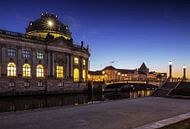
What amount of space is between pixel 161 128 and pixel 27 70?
63.2 metres

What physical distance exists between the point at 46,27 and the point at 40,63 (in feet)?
85.1

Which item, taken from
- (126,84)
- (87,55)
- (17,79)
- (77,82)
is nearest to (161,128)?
(17,79)

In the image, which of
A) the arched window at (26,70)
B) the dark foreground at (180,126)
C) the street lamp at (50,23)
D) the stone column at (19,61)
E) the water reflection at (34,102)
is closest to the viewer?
the dark foreground at (180,126)

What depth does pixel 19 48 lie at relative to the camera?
225 feet

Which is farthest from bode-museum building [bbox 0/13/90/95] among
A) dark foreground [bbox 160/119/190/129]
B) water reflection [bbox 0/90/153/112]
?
dark foreground [bbox 160/119/190/129]

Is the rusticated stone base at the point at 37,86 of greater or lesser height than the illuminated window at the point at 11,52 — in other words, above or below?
below

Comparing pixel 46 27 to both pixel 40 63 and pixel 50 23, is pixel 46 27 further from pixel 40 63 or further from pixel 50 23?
pixel 40 63

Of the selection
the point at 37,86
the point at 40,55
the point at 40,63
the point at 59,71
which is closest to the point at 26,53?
the point at 40,55

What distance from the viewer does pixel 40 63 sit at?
74812mm

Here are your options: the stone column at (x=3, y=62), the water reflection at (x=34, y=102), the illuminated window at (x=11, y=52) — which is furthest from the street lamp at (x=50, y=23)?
the water reflection at (x=34, y=102)

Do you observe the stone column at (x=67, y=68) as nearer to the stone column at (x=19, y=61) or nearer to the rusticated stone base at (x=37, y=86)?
the rusticated stone base at (x=37, y=86)

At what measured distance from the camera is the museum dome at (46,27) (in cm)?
9525

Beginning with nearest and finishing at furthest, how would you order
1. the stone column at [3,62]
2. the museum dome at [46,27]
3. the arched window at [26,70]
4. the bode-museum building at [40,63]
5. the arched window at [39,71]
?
1. the stone column at [3,62]
2. the bode-museum building at [40,63]
3. the arched window at [26,70]
4. the arched window at [39,71]
5. the museum dome at [46,27]

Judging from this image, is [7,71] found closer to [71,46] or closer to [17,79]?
[17,79]
